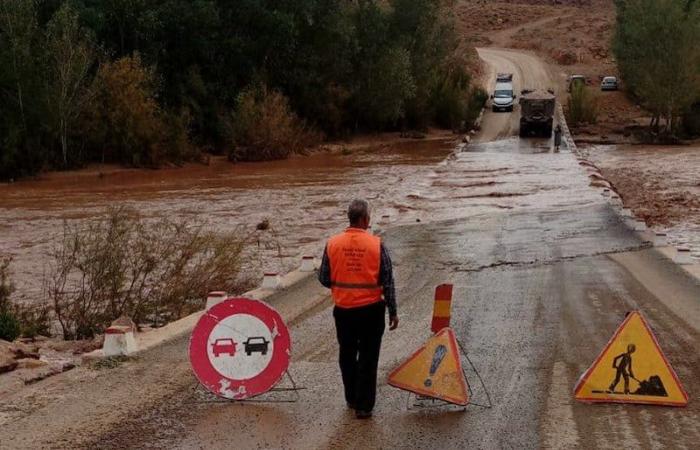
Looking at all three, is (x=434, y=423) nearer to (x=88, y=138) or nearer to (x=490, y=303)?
(x=490, y=303)

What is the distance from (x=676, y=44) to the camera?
63.9m

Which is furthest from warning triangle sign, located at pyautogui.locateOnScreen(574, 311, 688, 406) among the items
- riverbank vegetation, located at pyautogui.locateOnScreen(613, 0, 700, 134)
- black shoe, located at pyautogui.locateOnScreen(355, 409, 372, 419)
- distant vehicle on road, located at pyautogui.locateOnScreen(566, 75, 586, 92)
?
distant vehicle on road, located at pyautogui.locateOnScreen(566, 75, 586, 92)

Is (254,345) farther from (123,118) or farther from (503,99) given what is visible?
(503,99)

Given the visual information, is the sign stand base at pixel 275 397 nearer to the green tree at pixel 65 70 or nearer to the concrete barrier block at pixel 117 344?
the concrete barrier block at pixel 117 344

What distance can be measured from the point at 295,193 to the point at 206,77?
2171 centimetres

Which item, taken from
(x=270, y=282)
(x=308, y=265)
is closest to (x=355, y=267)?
(x=270, y=282)

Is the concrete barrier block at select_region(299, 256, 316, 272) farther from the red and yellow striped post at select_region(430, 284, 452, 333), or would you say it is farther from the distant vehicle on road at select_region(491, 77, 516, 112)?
the distant vehicle on road at select_region(491, 77, 516, 112)

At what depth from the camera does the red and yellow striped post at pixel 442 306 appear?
7490 millimetres

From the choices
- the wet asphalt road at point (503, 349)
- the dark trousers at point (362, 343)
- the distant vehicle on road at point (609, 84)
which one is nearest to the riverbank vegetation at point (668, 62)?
the distant vehicle on road at point (609, 84)

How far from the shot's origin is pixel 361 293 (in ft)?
23.7

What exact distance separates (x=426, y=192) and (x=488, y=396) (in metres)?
23.7

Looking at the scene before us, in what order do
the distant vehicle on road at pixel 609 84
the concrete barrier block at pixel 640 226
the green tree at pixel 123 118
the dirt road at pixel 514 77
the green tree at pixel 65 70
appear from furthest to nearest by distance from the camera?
the distant vehicle on road at pixel 609 84
the dirt road at pixel 514 77
the green tree at pixel 123 118
the green tree at pixel 65 70
the concrete barrier block at pixel 640 226

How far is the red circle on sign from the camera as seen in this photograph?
25.2 ft

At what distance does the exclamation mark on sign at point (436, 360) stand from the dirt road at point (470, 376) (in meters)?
0.27
